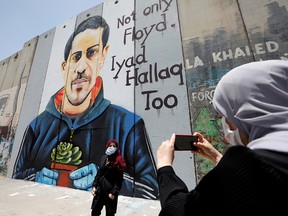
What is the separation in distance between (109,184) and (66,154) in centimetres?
352

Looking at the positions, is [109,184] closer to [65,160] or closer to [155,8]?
[65,160]

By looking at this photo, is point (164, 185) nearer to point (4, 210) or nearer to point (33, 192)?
point (4, 210)

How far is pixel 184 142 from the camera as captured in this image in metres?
0.98

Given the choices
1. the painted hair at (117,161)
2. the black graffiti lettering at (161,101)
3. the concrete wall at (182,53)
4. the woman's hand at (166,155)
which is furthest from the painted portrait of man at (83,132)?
the woman's hand at (166,155)

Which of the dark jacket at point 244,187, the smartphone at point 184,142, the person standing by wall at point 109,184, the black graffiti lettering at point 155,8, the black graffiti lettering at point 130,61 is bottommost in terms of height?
the person standing by wall at point 109,184

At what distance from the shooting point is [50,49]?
24.7 feet

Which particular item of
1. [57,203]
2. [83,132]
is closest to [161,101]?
[83,132]

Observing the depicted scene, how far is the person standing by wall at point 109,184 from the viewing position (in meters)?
2.56

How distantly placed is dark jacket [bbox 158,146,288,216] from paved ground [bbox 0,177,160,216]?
3.13 meters

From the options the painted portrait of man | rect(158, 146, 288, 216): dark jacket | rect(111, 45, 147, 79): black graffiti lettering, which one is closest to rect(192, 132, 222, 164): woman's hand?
rect(158, 146, 288, 216): dark jacket

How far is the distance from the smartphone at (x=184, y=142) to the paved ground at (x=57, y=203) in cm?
267

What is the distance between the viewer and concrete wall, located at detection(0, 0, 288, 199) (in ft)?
12.2

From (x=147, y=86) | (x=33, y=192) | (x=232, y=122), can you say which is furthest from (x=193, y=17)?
(x=33, y=192)

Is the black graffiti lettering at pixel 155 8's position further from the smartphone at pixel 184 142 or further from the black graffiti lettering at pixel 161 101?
the smartphone at pixel 184 142
